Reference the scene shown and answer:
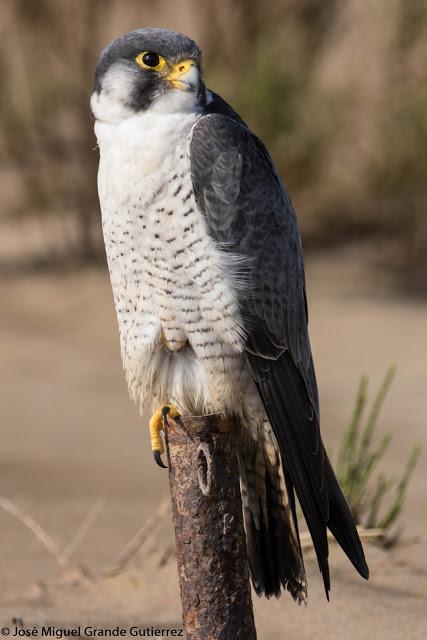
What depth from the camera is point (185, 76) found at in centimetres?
268

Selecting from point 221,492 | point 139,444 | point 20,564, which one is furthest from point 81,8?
point 221,492

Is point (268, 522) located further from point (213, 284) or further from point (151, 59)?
point (151, 59)

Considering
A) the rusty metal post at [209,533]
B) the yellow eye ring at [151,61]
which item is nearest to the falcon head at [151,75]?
the yellow eye ring at [151,61]

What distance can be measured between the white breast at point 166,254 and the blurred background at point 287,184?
3522 mm

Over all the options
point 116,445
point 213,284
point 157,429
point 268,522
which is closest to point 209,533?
point 268,522

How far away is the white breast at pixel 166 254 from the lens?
2621mm

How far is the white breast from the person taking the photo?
8.60 ft

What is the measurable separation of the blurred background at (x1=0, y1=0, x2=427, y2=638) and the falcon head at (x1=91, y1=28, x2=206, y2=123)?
3.69 metres

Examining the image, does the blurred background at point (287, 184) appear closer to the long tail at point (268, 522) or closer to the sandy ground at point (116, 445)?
the sandy ground at point (116, 445)

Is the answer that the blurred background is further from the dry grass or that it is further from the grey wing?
the grey wing

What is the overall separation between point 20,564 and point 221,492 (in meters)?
2.01

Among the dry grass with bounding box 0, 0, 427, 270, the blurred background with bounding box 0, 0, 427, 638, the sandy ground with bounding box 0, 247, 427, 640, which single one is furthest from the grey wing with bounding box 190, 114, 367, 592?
the dry grass with bounding box 0, 0, 427, 270

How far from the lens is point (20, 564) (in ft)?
14.1

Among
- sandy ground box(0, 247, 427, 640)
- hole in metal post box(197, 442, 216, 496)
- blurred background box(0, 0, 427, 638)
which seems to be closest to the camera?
hole in metal post box(197, 442, 216, 496)
